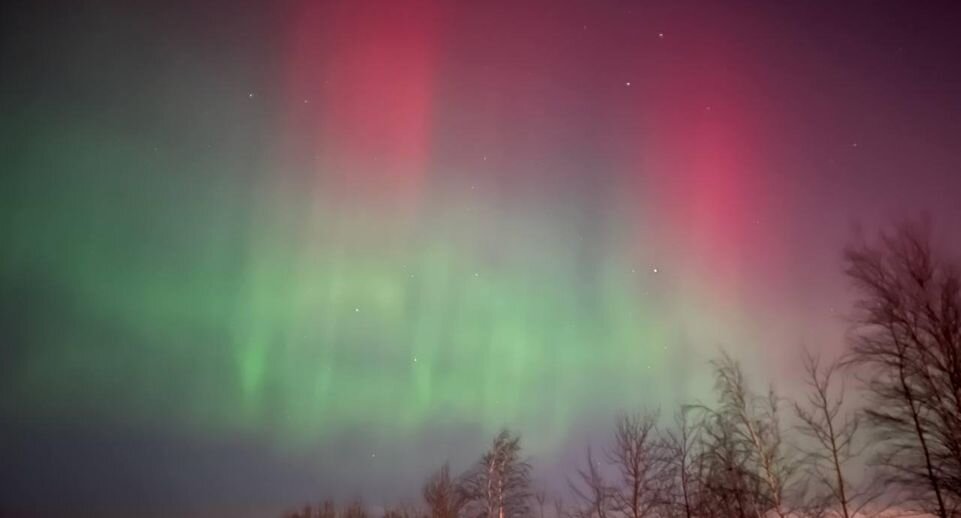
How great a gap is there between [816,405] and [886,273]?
5.73 metres

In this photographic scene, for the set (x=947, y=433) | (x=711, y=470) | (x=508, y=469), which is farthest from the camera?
(x=508, y=469)

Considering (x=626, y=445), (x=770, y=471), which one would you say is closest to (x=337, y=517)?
(x=626, y=445)

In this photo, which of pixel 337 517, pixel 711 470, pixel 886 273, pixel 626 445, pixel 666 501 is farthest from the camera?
pixel 337 517

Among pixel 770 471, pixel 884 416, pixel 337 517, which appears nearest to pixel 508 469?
pixel 770 471

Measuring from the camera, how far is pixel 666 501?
27016mm

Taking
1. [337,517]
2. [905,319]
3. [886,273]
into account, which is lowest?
[337,517]

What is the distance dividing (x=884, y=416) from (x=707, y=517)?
883 cm

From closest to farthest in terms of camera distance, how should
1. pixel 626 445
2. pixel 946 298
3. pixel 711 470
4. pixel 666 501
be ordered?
1. pixel 946 298
2. pixel 711 470
3. pixel 666 501
4. pixel 626 445

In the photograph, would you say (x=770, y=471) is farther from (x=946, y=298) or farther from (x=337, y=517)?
(x=337, y=517)

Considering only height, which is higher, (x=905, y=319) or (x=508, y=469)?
(x=905, y=319)

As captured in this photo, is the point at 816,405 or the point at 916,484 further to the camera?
the point at 816,405

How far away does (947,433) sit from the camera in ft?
60.1

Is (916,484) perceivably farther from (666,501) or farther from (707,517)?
(666,501)

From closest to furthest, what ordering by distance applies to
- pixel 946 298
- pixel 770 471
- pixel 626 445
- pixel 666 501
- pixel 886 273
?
pixel 946 298 < pixel 886 273 < pixel 770 471 < pixel 666 501 < pixel 626 445
